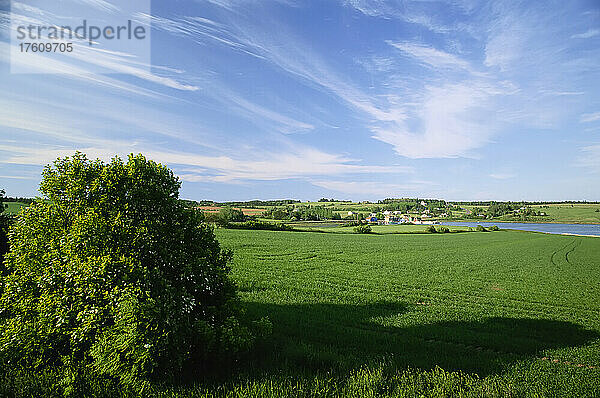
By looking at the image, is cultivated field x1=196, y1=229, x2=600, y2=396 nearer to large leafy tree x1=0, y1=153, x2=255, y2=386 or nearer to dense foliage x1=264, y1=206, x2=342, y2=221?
large leafy tree x1=0, y1=153, x2=255, y2=386

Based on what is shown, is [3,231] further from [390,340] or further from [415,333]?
[415,333]

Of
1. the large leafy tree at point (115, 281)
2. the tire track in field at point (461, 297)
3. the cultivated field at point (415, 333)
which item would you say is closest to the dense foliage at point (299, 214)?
the cultivated field at point (415, 333)

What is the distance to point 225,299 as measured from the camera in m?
6.44

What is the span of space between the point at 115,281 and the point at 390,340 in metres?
7.53

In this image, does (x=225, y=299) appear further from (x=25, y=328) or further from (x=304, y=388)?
(x=25, y=328)

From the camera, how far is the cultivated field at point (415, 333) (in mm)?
6078

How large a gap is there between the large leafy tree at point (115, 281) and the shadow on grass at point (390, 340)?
1853 millimetres

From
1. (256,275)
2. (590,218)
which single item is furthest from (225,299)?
(590,218)

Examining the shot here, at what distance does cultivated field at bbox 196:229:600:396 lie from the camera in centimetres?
608

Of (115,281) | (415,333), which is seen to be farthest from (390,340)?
(115,281)

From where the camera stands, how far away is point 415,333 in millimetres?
10633

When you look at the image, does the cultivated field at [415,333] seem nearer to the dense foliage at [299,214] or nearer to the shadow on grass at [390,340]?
the shadow on grass at [390,340]

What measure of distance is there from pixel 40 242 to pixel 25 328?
146 centimetres

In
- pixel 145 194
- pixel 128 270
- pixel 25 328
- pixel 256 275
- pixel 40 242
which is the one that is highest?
pixel 145 194
